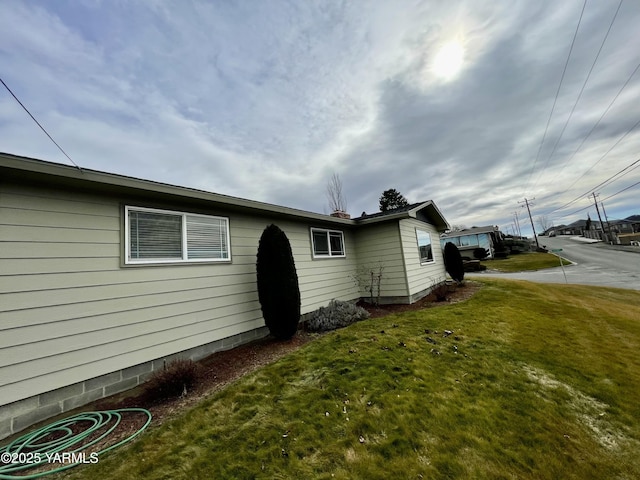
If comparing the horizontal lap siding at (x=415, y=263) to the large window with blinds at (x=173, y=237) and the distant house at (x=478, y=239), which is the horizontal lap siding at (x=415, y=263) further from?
the distant house at (x=478, y=239)

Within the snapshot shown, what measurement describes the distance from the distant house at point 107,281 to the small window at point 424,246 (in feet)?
23.1

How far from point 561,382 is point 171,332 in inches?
245

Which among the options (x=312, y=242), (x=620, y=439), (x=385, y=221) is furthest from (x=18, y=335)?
(x=385, y=221)

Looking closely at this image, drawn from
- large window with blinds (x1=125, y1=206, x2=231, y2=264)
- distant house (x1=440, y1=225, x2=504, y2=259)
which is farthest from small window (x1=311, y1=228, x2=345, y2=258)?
distant house (x1=440, y1=225, x2=504, y2=259)

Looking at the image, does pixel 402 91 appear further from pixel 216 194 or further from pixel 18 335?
pixel 18 335

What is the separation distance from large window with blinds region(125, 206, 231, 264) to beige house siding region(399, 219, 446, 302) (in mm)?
6300

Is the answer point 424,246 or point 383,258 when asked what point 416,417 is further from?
point 424,246

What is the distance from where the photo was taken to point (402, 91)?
967cm

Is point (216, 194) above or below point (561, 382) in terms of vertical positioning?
above

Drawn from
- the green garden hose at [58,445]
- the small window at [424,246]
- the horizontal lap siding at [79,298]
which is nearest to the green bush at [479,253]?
the small window at [424,246]

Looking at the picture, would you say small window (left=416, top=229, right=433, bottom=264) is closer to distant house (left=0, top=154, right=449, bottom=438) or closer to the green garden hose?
distant house (left=0, top=154, right=449, bottom=438)

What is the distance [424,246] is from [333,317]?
651 cm

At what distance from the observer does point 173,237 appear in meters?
4.74

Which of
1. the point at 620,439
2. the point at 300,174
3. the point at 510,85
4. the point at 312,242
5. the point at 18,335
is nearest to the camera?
the point at 620,439
